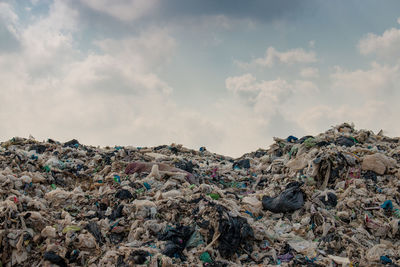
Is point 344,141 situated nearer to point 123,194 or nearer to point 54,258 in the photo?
point 123,194

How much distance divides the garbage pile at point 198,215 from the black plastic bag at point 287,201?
2 centimetres

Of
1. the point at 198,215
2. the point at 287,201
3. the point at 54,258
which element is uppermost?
the point at 287,201

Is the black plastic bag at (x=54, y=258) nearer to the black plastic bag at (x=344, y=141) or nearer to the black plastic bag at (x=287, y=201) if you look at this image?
the black plastic bag at (x=287, y=201)

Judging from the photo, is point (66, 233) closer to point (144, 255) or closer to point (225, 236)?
point (144, 255)

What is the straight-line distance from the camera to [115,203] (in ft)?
21.2

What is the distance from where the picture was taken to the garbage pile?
5031mm

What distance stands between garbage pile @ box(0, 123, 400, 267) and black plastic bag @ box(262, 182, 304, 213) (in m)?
0.02

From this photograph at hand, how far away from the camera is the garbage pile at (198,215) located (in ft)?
16.5

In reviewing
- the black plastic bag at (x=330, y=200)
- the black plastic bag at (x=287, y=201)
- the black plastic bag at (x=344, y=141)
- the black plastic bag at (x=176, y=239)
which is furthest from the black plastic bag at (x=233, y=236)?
the black plastic bag at (x=344, y=141)

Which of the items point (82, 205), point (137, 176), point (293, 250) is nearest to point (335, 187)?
point (293, 250)

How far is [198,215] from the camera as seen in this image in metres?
5.61

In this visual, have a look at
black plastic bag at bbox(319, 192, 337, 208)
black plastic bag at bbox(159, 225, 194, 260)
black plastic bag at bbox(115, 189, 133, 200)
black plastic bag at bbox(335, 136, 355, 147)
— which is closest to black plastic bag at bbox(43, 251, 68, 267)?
black plastic bag at bbox(159, 225, 194, 260)

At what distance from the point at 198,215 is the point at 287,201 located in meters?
2.29

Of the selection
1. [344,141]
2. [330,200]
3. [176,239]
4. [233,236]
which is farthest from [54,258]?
[344,141]
